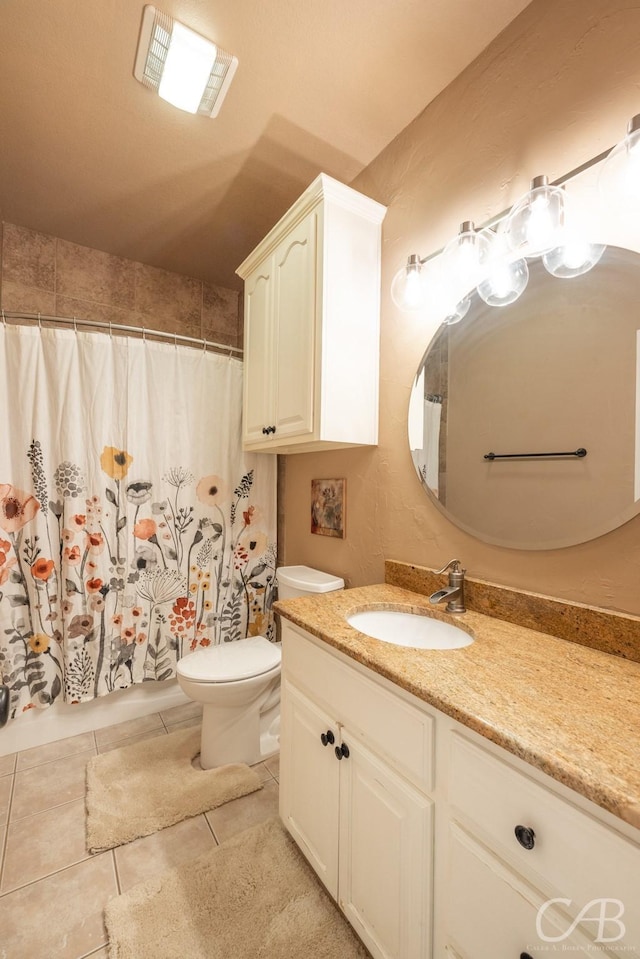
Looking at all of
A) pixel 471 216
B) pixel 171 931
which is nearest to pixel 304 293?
pixel 471 216

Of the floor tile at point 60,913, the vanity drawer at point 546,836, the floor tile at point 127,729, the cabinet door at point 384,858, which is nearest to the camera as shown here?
the vanity drawer at point 546,836

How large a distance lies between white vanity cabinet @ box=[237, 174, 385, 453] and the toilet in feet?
2.32

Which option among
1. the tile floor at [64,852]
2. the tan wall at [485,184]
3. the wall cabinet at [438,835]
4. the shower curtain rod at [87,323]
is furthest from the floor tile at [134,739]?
the shower curtain rod at [87,323]

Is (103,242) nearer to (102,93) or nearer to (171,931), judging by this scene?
(102,93)

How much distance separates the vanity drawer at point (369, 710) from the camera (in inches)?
30.5

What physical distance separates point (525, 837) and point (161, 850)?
128 cm

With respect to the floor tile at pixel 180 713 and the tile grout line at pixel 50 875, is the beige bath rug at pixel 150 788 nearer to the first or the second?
the tile grout line at pixel 50 875

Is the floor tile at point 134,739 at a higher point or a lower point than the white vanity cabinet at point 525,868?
lower

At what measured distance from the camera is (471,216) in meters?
1.27

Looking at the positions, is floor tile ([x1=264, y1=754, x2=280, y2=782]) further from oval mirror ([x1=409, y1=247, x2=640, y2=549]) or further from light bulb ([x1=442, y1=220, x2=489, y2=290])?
light bulb ([x1=442, y1=220, x2=489, y2=290])

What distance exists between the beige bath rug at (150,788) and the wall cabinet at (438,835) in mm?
470

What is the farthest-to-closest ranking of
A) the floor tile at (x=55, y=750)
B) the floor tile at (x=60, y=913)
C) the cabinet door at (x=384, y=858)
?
the floor tile at (x=55, y=750) < the floor tile at (x=60, y=913) < the cabinet door at (x=384, y=858)

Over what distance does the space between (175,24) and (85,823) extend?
2612mm

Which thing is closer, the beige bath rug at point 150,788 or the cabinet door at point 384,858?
the cabinet door at point 384,858
